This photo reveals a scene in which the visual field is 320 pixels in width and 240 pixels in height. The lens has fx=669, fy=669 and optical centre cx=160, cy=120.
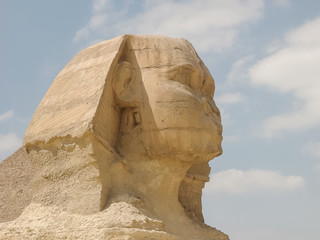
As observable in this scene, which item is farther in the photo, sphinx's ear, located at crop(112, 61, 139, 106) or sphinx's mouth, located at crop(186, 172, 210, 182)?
sphinx's mouth, located at crop(186, 172, 210, 182)

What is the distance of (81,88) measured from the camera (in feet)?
26.2

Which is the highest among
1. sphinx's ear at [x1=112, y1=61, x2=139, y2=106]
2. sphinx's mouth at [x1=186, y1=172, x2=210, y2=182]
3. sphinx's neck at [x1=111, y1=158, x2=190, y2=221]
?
sphinx's ear at [x1=112, y1=61, x2=139, y2=106]

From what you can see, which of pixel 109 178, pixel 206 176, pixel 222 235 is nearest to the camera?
pixel 109 178

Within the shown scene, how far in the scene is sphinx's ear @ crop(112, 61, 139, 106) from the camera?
7.99 metres

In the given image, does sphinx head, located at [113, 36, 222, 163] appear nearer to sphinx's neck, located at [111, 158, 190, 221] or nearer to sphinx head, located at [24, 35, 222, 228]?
sphinx head, located at [24, 35, 222, 228]

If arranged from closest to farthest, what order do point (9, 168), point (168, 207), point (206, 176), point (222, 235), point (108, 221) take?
1. point (108, 221)
2. point (168, 207)
3. point (222, 235)
4. point (206, 176)
5. point (9, 168)

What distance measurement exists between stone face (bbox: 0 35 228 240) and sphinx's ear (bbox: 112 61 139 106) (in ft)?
0.04

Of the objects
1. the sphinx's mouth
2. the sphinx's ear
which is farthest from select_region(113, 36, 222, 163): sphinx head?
the sphinx's mouth

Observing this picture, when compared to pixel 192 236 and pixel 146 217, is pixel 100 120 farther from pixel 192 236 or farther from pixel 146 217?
pixel 192 236

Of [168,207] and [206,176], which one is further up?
[206,176]

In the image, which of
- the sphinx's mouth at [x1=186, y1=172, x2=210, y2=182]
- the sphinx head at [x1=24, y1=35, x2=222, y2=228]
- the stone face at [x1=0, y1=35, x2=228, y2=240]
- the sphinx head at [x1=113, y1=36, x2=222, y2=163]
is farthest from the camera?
the sphinx's mouth at [x1=186, y1=172, x2=210, y2=182]

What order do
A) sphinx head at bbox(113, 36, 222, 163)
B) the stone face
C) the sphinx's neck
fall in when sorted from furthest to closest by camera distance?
sphinx head at bbox(113, 36, 222, 163)
the sphinx's neck
the stone face

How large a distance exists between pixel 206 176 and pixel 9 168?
3.49 metres

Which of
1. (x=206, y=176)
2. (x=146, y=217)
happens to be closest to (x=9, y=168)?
(x=206, y=176)
